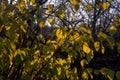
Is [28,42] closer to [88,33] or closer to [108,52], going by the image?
[88,33]

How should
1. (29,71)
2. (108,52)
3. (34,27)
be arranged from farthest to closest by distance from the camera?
(108,52)
(34,27)
(29,71)

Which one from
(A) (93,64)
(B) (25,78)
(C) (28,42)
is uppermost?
(C) (28,42)

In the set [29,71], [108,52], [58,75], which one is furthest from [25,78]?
[108,52]

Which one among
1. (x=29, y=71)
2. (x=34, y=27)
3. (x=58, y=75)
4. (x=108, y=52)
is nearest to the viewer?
(x=58, y=75)

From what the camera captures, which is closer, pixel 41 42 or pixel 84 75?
pixel 84 75

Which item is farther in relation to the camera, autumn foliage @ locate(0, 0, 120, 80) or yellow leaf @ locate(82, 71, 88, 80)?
yellow leaf @ locate(82, 71, 88, 80)

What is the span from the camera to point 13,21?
2275 millimetres

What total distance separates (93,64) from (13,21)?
6042 millimetres

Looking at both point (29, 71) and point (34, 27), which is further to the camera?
point (34, 27)

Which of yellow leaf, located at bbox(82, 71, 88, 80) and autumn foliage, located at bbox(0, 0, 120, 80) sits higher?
autumn foliage, located at bbox(0, 0, 120, 80)

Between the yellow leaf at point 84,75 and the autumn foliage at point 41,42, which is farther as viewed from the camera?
the yellow leaf at point 84,75

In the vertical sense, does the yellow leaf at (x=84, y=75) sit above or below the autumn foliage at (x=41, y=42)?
below

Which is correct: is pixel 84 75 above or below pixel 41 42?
below

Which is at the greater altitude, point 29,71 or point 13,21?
point 13,21
